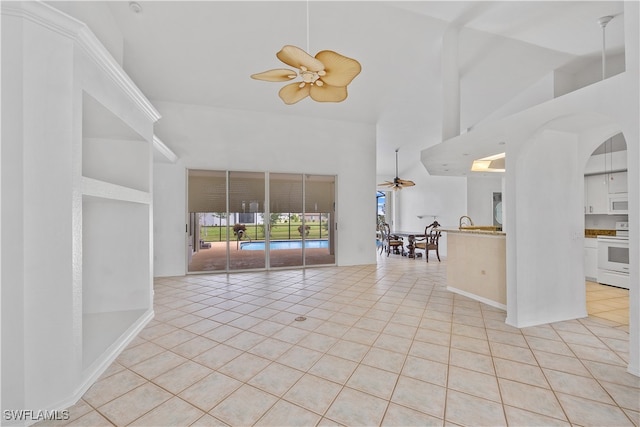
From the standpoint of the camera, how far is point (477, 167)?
470 centimetres

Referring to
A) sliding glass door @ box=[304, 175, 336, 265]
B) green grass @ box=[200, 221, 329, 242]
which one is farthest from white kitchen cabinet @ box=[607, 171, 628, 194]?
green grass @ box=[200, 221, 329, 242]

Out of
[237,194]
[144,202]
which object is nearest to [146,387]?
[144,202]

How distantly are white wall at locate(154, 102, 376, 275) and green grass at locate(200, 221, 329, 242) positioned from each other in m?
0.58

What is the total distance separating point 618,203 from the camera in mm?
4805

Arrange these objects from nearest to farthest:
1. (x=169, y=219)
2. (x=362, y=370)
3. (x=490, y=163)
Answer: (x=362, y=370), (x=490, y=163), (x=169, y=219)

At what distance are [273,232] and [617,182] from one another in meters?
6.84

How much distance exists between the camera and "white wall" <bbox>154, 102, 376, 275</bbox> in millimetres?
5590

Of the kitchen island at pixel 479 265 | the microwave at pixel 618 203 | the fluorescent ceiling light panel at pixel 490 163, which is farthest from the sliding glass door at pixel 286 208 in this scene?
the microwave at pixel 618 203

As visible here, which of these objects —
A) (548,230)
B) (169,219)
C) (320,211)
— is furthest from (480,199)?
(169,219)

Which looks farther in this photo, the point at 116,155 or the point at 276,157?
the point at 276,157

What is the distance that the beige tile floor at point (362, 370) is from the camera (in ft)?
5.50

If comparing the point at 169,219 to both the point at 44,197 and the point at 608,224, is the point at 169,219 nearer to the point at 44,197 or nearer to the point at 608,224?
the point at 44,197

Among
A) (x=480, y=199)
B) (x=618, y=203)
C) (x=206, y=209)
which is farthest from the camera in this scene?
(x=480, y=199)

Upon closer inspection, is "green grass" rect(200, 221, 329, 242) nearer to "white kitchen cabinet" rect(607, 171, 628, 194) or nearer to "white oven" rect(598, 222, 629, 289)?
"white oven" rect(598, 222, 629, 289)
